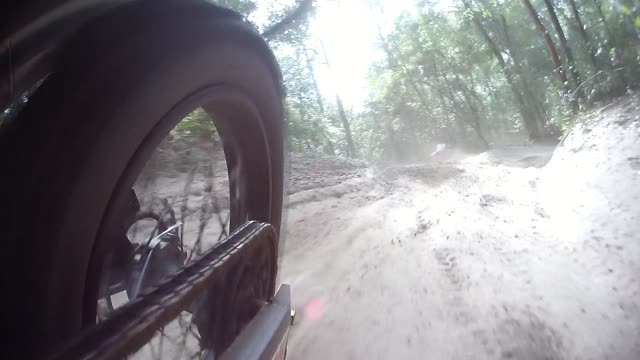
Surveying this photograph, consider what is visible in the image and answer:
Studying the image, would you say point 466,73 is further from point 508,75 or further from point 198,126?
point 198,126

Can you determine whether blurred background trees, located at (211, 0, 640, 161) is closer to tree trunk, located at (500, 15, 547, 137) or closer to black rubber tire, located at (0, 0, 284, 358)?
tree trunk, located at (500, 15, 547, 137)

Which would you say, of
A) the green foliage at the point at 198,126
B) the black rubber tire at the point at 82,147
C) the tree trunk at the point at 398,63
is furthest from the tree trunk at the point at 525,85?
the black rubber tire at the point at 82,147

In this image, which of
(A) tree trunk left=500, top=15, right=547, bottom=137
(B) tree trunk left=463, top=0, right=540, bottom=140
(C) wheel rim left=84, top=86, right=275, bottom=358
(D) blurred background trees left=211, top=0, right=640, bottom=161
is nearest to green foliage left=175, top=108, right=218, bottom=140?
(C) wheel rim left=84, top=86, right=275, bottom=358

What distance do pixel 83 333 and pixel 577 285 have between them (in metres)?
2.56

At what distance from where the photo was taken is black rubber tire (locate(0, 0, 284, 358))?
0.68 meters

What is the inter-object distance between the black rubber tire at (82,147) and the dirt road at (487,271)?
1532mm

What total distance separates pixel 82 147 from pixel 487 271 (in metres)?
2.62

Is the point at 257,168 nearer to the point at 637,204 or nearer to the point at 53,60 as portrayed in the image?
the point at 53,60

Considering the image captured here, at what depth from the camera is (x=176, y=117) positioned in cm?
96

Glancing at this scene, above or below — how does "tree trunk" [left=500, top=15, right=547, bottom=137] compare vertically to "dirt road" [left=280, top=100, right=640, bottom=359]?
above

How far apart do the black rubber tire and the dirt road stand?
5.02 ft

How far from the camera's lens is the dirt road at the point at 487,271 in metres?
1.91

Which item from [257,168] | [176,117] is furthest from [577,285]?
[176,117]

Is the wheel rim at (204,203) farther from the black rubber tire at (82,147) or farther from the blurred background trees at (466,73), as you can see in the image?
the blurred background trees at (466,73)
